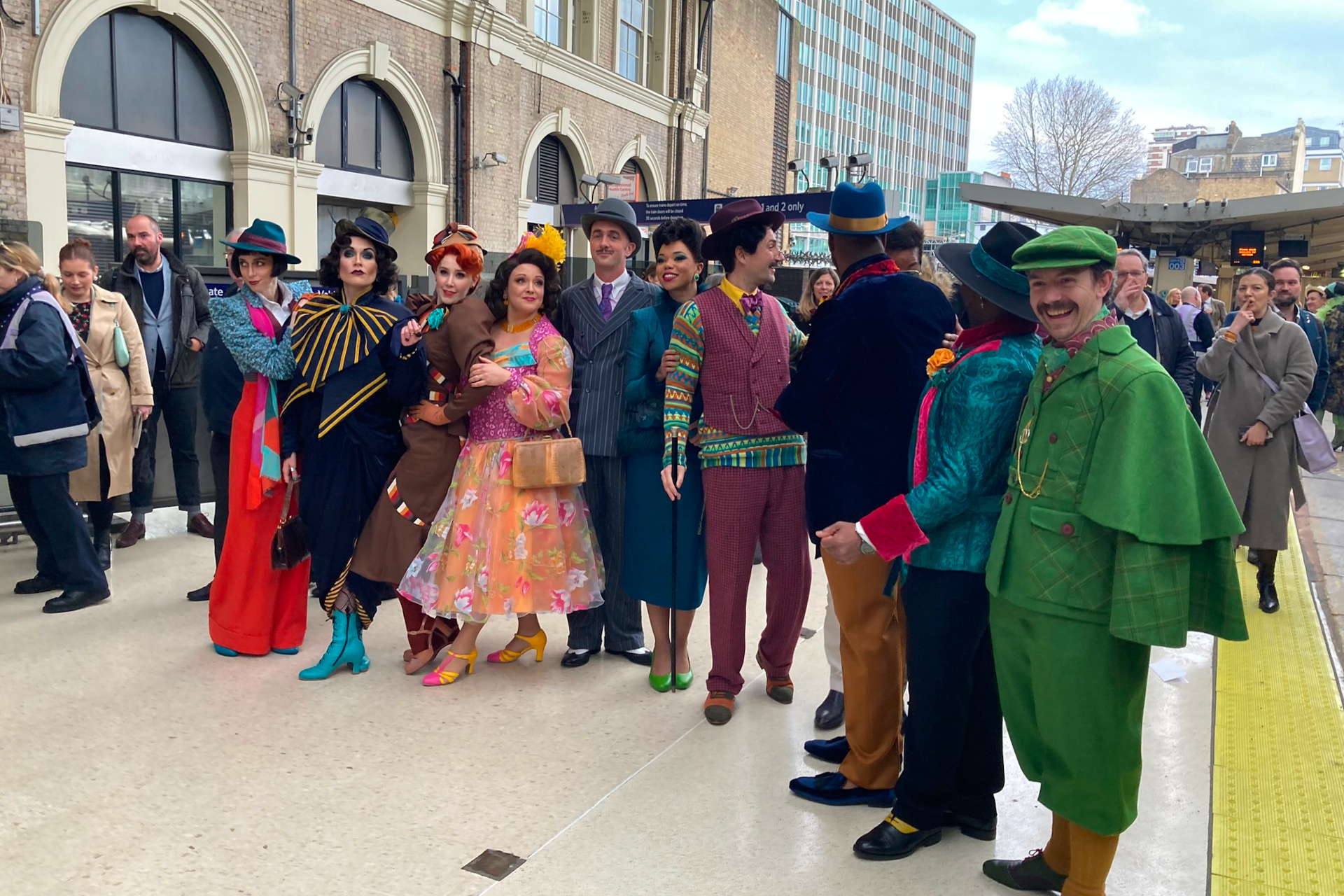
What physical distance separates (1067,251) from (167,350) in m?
6.01

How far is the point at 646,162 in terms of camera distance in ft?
74.9

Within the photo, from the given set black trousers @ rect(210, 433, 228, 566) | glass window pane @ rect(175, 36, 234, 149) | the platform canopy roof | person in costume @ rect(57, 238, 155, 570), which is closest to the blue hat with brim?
black trousers @ rect(210, 433, 228, 566)

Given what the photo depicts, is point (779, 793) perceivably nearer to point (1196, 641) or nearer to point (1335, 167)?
point (1196, 641)

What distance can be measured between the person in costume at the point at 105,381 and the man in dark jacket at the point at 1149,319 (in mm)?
5770

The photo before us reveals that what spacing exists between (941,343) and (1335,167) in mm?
145223

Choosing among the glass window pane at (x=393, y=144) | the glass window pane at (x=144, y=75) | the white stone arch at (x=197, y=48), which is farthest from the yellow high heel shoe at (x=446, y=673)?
the glass window pane at (x=393, y=144)

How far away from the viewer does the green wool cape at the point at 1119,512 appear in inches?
93.0

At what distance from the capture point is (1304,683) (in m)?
4.64

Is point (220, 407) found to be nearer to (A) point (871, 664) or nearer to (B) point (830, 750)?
(B) point (830, 750)

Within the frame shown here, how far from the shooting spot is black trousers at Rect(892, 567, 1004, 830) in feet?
9.55

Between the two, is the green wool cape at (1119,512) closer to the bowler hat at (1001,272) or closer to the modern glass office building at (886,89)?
the bowler hat at (1001,272)

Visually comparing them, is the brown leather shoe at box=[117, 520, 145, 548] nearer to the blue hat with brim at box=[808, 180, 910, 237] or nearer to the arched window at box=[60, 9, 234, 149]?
the blue hat with brim at box=[808, 180, 910, 237]

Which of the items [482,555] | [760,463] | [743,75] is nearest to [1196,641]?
[760,463]

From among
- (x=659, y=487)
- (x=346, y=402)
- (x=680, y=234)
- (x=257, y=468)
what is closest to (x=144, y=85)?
(x=257, y=468)
